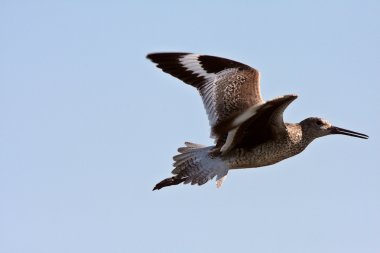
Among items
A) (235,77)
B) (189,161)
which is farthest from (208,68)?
(189,161)

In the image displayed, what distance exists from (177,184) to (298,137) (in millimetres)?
1276

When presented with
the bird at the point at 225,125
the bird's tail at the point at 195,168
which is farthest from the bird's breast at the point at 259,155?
the bird's tail at the point at 195,168

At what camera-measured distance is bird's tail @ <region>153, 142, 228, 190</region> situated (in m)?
9.16

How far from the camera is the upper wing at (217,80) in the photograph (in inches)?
357

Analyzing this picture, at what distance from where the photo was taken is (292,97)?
27.1ft

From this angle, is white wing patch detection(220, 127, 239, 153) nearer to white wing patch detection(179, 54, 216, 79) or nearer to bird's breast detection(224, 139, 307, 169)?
bird's breast detection(224, 139, 307, 169)

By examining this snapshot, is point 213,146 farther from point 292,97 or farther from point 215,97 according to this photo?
point 292,97

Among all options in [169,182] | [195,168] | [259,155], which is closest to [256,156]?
[259,155]

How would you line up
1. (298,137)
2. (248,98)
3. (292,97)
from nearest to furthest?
(292,97)
(248,98)
(298,137)

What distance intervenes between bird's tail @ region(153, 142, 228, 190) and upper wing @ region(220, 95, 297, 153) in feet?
0.57

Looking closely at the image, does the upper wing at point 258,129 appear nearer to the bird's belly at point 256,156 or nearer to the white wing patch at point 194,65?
the bird's belly at point 256,156

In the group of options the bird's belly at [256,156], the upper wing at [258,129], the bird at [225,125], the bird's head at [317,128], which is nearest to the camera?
the upper wing at [258,129]

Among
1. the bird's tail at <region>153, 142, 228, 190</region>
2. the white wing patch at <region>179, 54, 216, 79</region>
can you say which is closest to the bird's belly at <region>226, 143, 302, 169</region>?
the bird's tail at <region>153, 142, 228, 190</region>

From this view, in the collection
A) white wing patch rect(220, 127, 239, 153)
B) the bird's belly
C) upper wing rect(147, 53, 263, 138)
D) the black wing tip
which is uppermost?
upper wing rect(147, 53, 263, 138)
